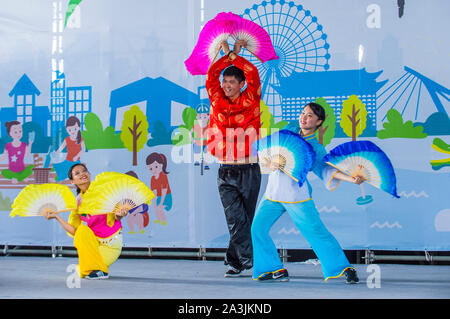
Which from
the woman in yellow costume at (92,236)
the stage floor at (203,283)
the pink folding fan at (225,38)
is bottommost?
the stage floor at (203,283)

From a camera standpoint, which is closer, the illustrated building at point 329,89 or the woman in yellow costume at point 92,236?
the woman in yellow costume at point 92,236

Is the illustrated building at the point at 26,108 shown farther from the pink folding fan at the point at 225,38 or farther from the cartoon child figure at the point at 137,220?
the pink folding fan at the point at 225,38

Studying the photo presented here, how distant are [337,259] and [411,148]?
4.72ft

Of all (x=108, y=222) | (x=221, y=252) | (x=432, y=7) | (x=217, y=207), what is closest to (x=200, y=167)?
(x=217, y=207)

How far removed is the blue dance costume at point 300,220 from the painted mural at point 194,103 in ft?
3.23

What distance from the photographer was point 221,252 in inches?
184

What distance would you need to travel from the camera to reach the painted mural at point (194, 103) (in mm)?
4277

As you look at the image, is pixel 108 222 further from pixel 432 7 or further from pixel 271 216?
pixel 432 7

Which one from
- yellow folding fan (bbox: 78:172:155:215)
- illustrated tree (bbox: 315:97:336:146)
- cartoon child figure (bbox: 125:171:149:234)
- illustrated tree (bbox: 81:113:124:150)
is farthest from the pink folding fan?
cartoon child figure (bbox: 125:171:149:234)

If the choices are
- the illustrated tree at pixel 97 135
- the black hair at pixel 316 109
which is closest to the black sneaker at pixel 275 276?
the black hair at pixel 316 109

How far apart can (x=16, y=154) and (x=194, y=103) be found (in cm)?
185

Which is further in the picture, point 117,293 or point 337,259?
point 337,259

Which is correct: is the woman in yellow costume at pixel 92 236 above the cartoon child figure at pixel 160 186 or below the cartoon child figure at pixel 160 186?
below

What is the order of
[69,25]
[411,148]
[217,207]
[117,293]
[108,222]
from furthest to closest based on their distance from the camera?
[69,25]
[217,207]
[411,148]
[108,222]
[117,293]
